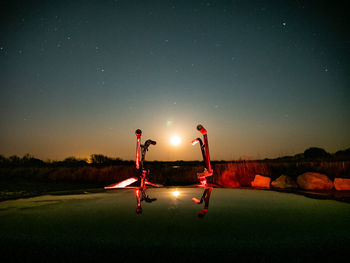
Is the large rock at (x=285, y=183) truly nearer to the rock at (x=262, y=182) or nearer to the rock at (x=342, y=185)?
the rock at (x=262, y=182)

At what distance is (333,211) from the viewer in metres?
2.37

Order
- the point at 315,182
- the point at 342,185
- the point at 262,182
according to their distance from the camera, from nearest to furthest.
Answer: the point at 342,185, the point at 315,182, the point at 262,182

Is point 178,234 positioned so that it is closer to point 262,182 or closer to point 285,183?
point 285,183

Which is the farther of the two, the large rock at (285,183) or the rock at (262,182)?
the rock at (262,182)

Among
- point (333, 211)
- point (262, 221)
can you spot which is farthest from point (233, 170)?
point (262, 221)

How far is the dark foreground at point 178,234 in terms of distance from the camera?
1.29 meters

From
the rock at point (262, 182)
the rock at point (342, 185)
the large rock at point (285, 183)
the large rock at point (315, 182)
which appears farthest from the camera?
the rock at point (262, 182)

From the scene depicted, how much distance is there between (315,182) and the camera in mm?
5844

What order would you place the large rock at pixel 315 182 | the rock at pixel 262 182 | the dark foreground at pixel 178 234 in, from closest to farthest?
the dark foreground at pixel 178 234
the large rock at pixel 315 182
the rock at pixel 262 182

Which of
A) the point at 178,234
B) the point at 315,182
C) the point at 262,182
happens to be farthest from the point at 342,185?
the point at 178,234

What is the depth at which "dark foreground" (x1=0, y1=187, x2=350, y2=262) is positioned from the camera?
1288 mm

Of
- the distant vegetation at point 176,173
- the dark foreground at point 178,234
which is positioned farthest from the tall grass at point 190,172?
the dark foreground at point 178,234

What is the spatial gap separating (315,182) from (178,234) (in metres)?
6.15

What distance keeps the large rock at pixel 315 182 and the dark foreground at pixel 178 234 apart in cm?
380
